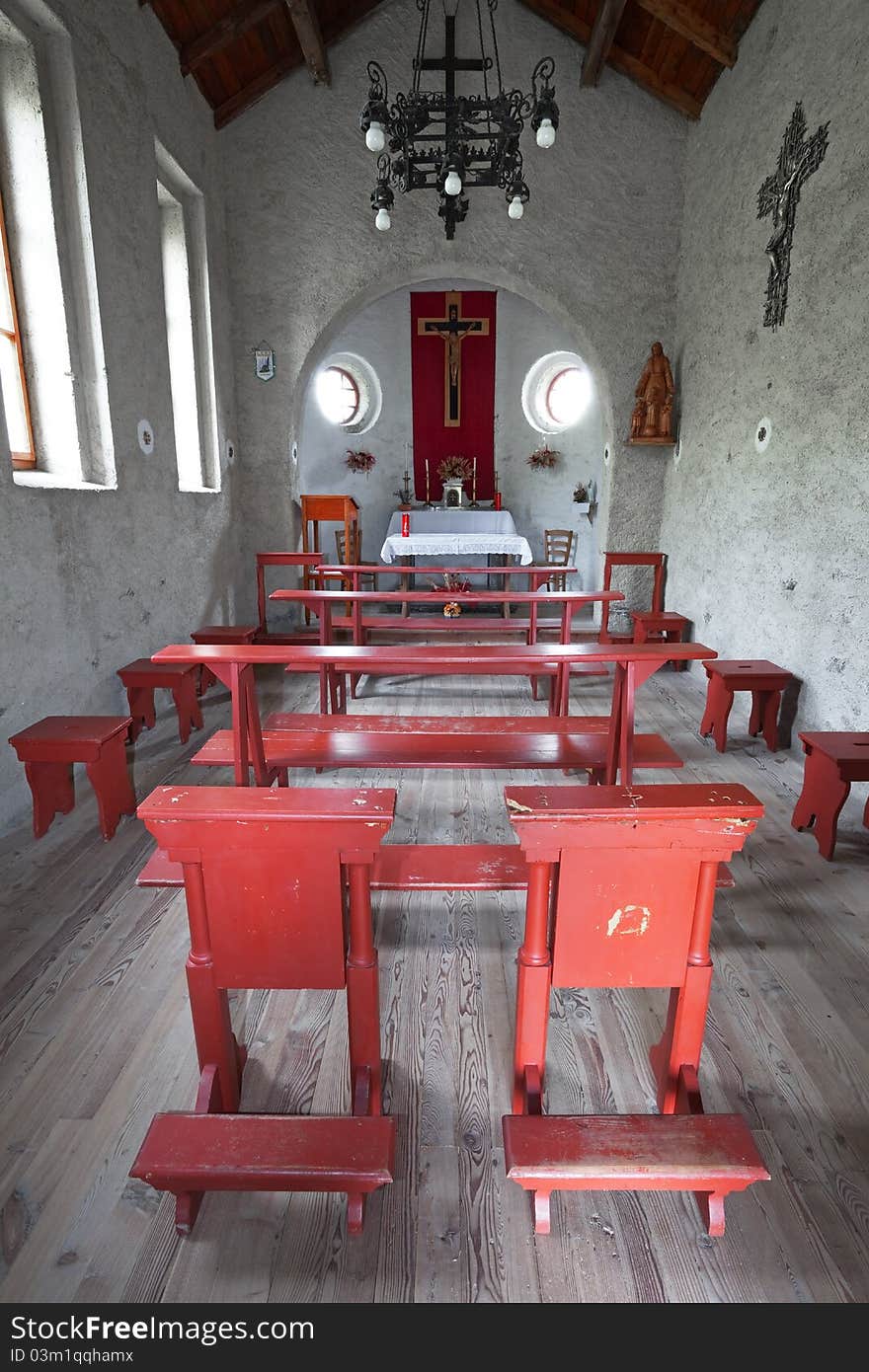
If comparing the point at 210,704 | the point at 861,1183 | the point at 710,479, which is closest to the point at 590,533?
the point at 710,479

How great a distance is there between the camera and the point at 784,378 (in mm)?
4277

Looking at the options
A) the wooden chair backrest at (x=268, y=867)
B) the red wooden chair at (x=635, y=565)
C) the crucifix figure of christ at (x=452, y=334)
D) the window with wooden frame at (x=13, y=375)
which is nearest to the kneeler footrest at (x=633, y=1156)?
the wooden chair backrest at (x=268, y=867)

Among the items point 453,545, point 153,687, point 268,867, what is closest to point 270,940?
point 268,867

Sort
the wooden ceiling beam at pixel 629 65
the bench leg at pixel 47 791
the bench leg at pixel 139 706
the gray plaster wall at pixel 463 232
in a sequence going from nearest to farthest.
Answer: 1. the bench leg at pixel 47 791
2. the bench leg at pixel 139 706
3. the wooden ceiling beam at pixel 629 65
4. the gray plaster wall at pixel 463 232

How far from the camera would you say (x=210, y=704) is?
4.89 meters

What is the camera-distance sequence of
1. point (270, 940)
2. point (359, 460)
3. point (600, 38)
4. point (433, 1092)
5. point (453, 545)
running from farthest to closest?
point (359, 460)
point (453, 545)
point (600, 38)
point (433, 1092)
point (270, 940)

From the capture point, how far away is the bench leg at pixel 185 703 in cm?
409

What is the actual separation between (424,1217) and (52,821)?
2.37 metres

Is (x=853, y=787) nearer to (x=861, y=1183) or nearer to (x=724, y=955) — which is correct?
(x=724, y=955)

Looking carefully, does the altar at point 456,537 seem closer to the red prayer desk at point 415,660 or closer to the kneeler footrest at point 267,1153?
the red prayer desk at point 415,660

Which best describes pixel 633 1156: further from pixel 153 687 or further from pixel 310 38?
pixel 310 38

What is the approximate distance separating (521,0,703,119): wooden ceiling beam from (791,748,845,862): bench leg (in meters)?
5.52

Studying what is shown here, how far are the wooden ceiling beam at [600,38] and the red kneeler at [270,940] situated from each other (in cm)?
629

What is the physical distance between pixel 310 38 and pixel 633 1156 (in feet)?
23.2
